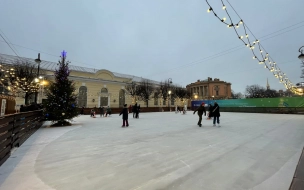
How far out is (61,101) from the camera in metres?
11.1

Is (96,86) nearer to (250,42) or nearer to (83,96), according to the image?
(83,96)

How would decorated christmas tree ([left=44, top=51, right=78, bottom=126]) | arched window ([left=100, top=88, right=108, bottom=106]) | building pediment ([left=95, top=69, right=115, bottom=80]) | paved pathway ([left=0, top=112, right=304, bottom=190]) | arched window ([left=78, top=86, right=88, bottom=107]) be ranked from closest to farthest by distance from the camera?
paved pathway ([left=0, top=112, right=304, bottom=190])
decorated christmas tree ([left=44, top=51, right=78, bottom=126])
arched window ([left=78, top=86, right=88, bottom=107])
arched window ([left=100, top=88, right=108, bottom=106])
building pediment ([left=95, top=69, right=115, bottom=80])

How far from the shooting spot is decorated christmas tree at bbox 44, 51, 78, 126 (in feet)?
35.6

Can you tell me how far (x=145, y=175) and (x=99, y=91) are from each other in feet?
102

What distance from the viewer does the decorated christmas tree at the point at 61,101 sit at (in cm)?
1084

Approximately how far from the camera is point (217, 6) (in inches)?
285

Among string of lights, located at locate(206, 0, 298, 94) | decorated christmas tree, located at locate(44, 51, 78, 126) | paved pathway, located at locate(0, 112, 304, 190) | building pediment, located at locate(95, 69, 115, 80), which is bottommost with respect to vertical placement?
paved pathway, located at locate(0, 112, 304, 190)

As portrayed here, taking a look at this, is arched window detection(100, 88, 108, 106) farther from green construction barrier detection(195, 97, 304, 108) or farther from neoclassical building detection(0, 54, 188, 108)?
green construction barrier detection(195, 97, 304, 108)

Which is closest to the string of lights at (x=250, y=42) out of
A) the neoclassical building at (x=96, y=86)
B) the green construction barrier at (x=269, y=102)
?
the green construction barrier at (x=269, y=102)

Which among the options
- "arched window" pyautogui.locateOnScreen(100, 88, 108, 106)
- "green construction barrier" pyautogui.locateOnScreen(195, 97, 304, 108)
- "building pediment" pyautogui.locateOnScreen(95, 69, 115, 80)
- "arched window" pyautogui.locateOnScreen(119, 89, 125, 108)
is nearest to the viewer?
"green construction barrier" pyautogui.locateOnScreen(195, 97, 304, 108)

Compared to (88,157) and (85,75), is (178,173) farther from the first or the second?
(85,75)

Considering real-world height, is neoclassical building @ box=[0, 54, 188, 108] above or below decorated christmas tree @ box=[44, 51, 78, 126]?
above

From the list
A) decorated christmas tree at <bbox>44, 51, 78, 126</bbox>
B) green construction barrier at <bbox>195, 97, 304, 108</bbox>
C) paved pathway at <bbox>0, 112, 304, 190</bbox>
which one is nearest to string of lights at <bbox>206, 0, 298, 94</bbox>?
green construction barrier at <bbox>195, 97, 304, 108</bbox>

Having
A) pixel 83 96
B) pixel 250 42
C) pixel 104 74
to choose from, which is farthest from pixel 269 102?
pixel 83 96
